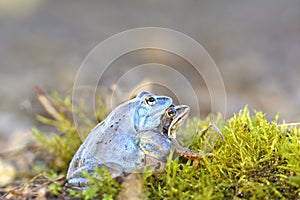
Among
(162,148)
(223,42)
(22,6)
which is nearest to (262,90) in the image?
(223,42)

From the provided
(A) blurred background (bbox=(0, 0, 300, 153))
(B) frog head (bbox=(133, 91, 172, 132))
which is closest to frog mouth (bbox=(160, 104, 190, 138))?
(B) frog head (bbox=(133, 91, 172, 132))

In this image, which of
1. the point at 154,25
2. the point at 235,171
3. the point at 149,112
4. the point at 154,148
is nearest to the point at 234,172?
the point at 235,171

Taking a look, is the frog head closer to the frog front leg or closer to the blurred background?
the frog front leg

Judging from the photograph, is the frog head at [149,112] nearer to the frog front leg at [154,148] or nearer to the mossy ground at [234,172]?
the frog front leg at [154,148]

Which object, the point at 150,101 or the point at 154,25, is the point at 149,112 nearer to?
the point at 150,101

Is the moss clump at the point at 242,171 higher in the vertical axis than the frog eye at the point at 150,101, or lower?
lower

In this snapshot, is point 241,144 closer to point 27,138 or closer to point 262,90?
point 27,138

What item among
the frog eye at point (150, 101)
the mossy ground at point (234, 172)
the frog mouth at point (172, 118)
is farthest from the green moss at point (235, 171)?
the frog eye at point (150, 101)
